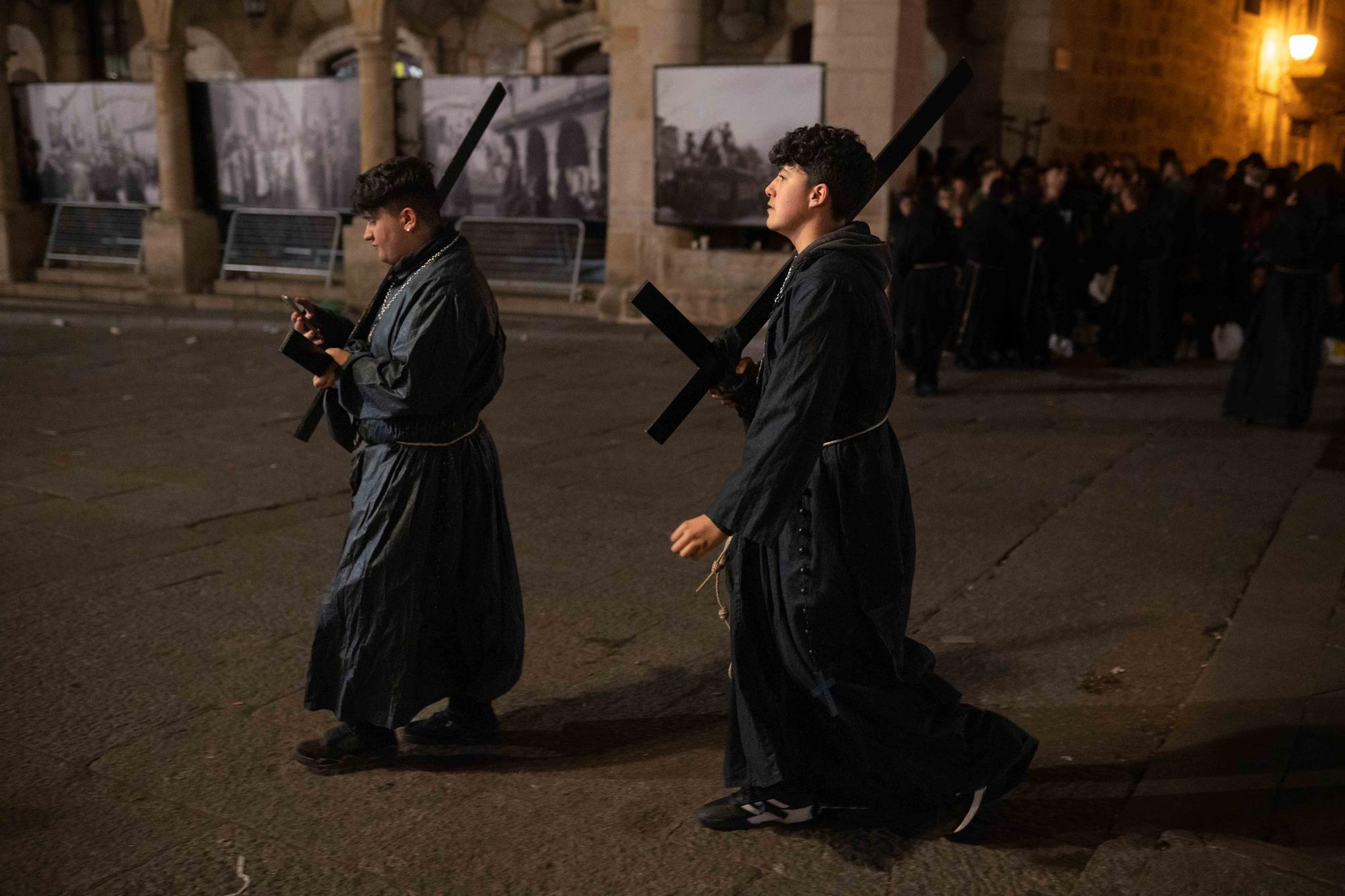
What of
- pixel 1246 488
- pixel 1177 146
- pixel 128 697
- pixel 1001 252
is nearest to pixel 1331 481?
pixel 1246 488

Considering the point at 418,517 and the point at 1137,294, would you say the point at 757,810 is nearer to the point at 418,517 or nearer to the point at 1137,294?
the point at 418,517

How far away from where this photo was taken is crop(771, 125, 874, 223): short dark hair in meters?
2.98

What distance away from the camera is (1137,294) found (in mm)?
11641

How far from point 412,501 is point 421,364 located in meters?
0.38

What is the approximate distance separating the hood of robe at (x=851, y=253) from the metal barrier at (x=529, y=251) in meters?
11.5

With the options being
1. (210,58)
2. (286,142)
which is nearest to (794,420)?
(286,142)

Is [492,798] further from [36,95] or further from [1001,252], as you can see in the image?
[36,95]

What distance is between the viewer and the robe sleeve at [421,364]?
345cm

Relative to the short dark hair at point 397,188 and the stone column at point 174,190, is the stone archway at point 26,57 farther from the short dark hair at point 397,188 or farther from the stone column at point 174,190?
the short dark hair at point 397,188

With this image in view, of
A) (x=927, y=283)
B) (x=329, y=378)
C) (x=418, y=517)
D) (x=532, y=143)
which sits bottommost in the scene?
(x=418, y=517)

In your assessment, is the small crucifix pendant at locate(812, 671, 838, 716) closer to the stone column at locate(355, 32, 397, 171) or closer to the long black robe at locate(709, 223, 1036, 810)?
the long black robe at locate(709, 223, 1036, 810)

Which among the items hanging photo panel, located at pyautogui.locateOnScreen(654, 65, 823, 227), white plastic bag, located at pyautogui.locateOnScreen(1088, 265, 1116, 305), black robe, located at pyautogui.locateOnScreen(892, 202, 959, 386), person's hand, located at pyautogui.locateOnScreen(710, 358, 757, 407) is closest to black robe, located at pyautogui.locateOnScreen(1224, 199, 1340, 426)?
black robe, located at pyautogui.locateOnScreen(892, 202, 959, 386)

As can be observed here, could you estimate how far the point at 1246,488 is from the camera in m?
7.06

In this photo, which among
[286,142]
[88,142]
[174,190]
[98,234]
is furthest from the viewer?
[98,234]
